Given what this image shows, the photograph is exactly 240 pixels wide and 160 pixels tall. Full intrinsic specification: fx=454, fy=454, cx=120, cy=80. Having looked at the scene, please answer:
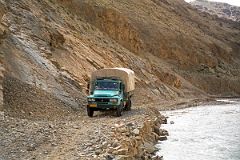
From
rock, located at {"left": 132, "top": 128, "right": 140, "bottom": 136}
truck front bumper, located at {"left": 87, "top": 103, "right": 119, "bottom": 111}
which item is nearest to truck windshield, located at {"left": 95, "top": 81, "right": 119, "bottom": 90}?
truck front bumper, located at {"left": 87, "top": 103, "right": 119, "bottom": 111}

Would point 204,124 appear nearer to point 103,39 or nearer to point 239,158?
point 239,158

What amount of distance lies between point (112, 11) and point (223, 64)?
1169 inches

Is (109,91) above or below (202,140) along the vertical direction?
above

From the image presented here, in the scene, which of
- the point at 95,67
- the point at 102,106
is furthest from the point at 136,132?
the point at 95,67

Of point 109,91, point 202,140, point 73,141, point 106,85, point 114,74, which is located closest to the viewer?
point 73,141

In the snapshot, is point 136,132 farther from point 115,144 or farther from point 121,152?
point 121,152

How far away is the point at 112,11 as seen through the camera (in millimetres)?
63344

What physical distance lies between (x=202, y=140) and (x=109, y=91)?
604 cm

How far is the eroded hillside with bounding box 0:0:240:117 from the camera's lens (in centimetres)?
2936

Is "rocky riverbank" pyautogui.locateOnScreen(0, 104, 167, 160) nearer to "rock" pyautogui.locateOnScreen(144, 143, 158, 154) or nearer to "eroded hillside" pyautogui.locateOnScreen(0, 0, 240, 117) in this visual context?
"rock" pyautogui.locateOnScreen(144, 143, 158, 154)

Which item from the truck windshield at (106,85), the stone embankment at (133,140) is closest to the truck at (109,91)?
the truck windshield at (106,85)

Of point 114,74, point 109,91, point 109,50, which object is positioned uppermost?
point 109,50

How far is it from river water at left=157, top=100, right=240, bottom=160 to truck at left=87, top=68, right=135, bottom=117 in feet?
11.5

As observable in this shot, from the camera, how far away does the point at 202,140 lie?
25.1 meters
